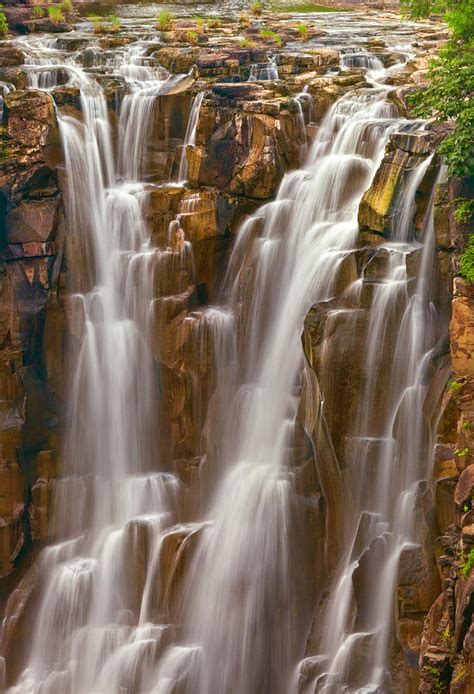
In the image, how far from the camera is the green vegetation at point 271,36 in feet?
109

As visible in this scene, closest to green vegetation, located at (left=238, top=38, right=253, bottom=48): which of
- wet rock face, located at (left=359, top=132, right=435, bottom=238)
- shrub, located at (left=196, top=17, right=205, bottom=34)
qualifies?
shrub, located at (left=196, top=17, right=205, bottom=34)

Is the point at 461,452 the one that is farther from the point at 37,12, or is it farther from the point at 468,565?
the point at 37,12

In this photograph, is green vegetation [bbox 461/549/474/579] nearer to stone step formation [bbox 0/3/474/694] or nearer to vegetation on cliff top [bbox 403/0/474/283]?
stone step formation [bbox 0/3/474/694]

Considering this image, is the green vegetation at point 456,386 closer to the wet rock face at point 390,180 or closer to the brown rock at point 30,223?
the wet rock face at point 390,180

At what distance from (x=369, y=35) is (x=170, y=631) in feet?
89.6

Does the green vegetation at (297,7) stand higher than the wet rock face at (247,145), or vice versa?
the green vegetation at (297,7)

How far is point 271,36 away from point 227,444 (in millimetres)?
20315

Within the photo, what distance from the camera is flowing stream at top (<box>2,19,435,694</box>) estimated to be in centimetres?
1764

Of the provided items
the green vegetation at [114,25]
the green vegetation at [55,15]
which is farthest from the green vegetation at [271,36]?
the green vegetation at [55,15]

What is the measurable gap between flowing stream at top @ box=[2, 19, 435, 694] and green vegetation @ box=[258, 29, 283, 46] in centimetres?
911

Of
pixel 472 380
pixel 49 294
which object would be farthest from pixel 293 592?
pixel 49 294

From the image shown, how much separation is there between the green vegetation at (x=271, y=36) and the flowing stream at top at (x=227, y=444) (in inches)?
359

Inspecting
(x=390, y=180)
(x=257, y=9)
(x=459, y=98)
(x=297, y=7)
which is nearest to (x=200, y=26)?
(x=257, y=9)

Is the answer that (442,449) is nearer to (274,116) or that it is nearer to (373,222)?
(373,222)
